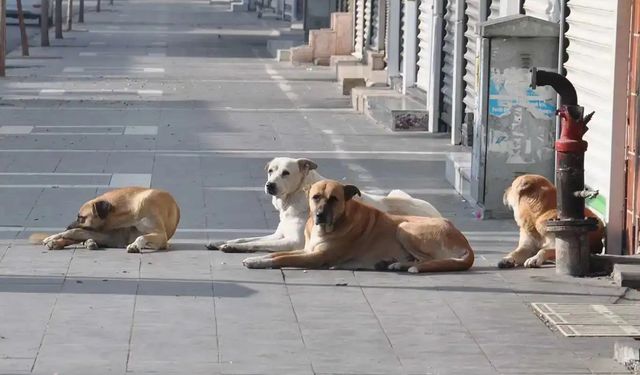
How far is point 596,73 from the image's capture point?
39.6 feet

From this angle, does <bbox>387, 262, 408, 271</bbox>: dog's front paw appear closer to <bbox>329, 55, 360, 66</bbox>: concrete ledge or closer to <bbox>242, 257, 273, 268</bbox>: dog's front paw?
<bbox>242, 257, 273, 268</bbox>: dog's front paw

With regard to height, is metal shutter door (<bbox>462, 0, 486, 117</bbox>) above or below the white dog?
above

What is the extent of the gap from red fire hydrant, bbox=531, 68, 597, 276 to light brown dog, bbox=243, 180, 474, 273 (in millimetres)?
656

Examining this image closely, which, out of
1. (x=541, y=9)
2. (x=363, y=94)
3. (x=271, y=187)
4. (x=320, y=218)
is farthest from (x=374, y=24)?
(x=320, y=218)

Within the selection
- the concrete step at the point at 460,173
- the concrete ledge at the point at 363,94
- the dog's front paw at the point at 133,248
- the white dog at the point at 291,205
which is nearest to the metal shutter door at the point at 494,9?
the concrete step at the point at 460,173

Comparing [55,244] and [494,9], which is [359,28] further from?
[55,244]

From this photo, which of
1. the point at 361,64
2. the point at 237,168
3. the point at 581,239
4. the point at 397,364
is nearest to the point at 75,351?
the point at 397,364

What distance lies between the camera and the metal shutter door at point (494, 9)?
17.3 metres

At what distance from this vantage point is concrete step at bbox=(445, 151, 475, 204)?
48.7 feet

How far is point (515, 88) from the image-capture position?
45.5 ft

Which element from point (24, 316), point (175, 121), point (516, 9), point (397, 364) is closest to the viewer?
point (397, 364)

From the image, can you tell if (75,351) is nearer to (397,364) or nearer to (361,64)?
(397,364)

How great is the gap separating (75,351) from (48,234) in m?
4.42

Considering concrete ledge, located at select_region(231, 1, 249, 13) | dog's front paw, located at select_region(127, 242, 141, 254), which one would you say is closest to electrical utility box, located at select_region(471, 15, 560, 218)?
dog's front paw, located at select_region(127, 242, 141, 254)
